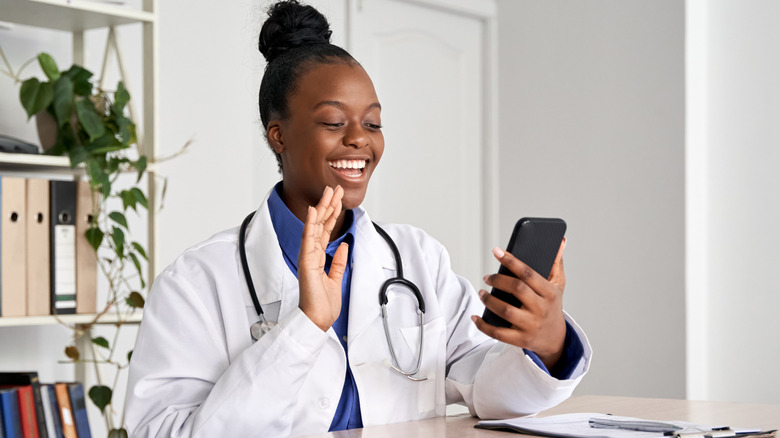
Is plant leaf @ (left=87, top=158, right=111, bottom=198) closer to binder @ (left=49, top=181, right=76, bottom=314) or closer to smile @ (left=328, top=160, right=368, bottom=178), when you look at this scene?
binder @ (left=49, top=181, right=76, bottom=314)

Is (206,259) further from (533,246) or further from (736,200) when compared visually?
(736,200)

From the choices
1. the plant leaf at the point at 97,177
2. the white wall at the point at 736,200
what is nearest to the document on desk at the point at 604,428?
the plant leaf at the point at 97,177

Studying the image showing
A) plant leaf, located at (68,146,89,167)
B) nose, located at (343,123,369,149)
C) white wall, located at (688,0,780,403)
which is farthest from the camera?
white wall, located at (688,0,780,403)

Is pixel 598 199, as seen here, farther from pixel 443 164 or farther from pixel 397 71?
pixel 397 71

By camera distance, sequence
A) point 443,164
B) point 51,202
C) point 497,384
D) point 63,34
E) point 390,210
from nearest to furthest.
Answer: point 497,384 < point 51,202 < point 63,34 < point 390,210 < point 443,164

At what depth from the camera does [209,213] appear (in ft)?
9.11

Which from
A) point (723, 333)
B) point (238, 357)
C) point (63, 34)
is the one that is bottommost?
point (723, 333)

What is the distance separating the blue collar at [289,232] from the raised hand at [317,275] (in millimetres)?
174

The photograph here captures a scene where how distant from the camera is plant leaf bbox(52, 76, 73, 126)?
2.02 m

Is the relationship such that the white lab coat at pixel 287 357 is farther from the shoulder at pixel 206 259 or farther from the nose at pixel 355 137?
the nose at pixel 355 137

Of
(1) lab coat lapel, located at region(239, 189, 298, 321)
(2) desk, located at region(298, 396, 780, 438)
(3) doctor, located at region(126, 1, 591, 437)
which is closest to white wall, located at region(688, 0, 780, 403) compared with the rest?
(2) desk, located at region(298, 396, 780, 438)

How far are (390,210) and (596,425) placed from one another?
2.36 meters

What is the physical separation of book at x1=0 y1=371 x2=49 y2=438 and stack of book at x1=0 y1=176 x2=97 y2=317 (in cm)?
14

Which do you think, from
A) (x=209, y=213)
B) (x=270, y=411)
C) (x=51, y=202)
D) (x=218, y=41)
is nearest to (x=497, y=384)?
(x=270, y=411)
